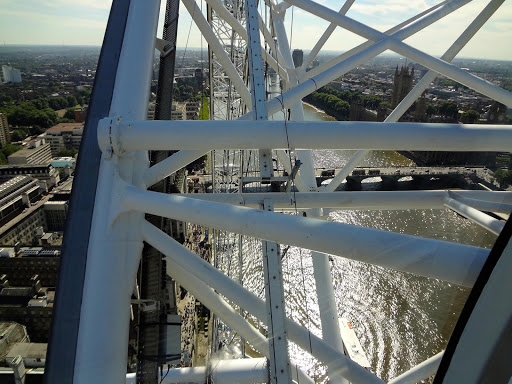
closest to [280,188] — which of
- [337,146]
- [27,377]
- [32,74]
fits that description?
[337,146]

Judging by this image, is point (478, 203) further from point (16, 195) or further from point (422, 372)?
point (16, 195)

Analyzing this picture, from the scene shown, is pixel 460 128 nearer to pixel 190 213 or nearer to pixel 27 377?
pixel 190 213

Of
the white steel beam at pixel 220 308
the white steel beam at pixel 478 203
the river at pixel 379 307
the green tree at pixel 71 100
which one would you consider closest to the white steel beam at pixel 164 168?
the white steel beam at pixel 220 308

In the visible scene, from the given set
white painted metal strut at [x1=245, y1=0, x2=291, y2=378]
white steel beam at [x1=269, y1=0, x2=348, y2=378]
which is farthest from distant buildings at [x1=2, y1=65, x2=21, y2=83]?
white painted metal strut at [x1=245, y1=0, x2=291, y2=378]

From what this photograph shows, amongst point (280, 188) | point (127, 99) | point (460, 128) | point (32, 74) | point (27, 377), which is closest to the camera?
point (460, 128)

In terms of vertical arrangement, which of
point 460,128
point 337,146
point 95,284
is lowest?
point 95,284

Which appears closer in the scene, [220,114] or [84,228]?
[84,228]
